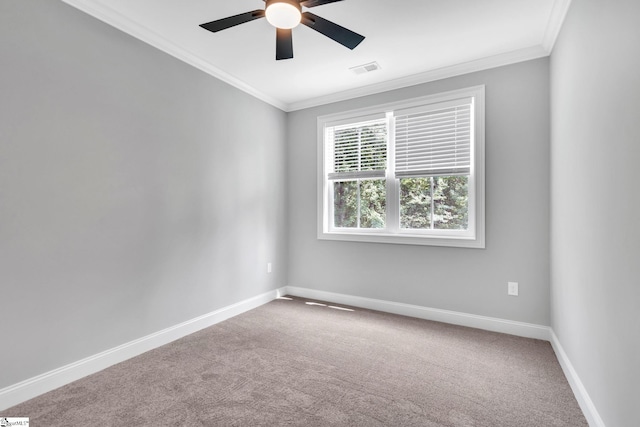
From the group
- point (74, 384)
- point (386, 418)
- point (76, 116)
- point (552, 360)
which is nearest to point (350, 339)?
point (386, 418)

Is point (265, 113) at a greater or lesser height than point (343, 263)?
greater

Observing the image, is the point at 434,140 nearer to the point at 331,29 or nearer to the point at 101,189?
the point at 331,29

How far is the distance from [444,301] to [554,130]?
6.25ft

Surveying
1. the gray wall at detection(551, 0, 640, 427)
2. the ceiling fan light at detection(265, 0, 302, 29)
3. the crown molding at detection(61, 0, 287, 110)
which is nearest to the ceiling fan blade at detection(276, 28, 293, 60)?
the ceiling fan light at detection(265, 0, 302, 29)

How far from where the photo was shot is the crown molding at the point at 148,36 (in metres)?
2.21

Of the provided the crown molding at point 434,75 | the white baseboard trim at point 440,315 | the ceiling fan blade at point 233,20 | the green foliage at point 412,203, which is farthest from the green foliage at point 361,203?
the ceiling fan blade at point 233,20

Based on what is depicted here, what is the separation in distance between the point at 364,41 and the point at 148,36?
6.02 ft

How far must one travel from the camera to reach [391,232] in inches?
144

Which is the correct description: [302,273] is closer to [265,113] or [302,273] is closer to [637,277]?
[265,113]

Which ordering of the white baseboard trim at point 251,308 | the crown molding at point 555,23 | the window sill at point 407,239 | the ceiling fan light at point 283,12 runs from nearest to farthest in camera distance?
the ceiling fan light at point 283,12, the white baseboard trim at point 251,308, the crown molding at point 555,23, the window sill at point 407,239

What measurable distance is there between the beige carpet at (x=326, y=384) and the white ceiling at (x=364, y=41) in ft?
8.63

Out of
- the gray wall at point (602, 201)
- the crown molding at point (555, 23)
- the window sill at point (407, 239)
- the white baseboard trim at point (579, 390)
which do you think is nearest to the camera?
the gray wall at point (602, 201)

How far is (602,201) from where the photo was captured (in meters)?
1.57

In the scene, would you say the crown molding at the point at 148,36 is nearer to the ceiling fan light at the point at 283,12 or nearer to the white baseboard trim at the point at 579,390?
the ceiling fan light at the point at 283,12
